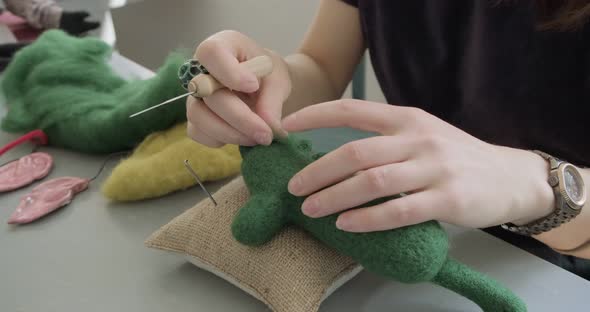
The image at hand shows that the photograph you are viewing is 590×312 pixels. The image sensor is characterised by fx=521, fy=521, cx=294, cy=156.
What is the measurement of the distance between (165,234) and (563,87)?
18.2 inches

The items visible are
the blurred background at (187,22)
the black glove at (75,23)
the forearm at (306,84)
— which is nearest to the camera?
the forearm at (306,84)

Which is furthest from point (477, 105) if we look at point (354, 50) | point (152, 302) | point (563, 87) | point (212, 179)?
point (152, 302)

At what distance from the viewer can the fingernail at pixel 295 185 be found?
421 mm

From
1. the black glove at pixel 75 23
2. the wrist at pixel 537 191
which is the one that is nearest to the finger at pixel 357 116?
the wrist at pixel 537 191

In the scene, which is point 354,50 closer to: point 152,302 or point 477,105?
point 477,105

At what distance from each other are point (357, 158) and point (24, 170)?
0.50 metres

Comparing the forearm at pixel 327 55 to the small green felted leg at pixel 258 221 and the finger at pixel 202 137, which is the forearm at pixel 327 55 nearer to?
the finger at pixel 202 137

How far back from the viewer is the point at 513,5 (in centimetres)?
59

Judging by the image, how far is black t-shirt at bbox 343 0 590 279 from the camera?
22.9 inches

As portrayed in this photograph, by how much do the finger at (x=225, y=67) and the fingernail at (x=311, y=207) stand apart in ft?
0.47

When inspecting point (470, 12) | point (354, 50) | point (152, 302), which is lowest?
point (152, 302)

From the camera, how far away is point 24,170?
690mm

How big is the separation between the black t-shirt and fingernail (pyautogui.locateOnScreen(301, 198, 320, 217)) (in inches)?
11.9

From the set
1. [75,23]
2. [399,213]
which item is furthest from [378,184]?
[75,23]
